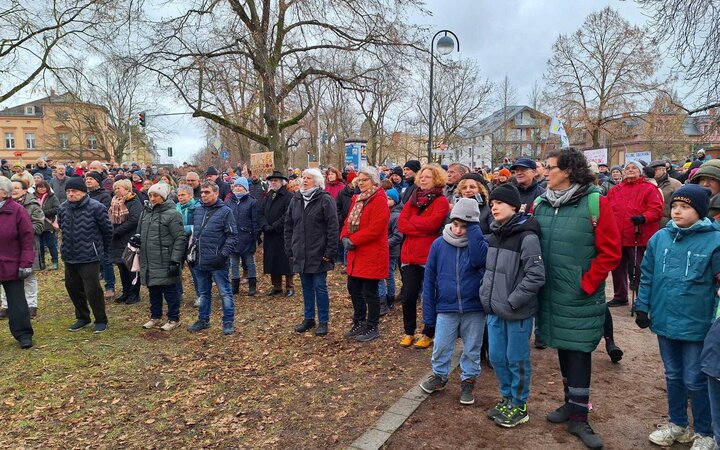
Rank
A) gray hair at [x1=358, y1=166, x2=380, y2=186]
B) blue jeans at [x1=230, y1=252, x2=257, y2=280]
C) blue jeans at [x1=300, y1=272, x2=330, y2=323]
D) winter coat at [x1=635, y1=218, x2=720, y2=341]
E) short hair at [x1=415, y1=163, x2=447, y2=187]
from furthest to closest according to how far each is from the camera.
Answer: blue jeans at [x1=230, y1=252, x2=257, y2=280] → blue jeans at [x1=300, y1=272, x2=330, y2=323] → gray hair at [x1=358, y1=166, x2=380, y2=186] → short hair at [x1=415, y1=163, x2=447, y2=187] → winter coat at [x1=635, y1=218, x2=720, y2=341]

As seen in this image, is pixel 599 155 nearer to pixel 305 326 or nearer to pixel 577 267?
pixel 305 326

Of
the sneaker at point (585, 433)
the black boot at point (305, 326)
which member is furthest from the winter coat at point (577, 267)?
the black boot at point (305, 326)

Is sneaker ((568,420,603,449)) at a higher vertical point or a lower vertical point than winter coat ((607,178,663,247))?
lower

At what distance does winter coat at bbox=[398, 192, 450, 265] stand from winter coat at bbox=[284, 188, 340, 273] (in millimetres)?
1006

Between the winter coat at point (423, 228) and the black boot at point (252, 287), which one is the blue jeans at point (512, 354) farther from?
the black boot at point (252, 287)

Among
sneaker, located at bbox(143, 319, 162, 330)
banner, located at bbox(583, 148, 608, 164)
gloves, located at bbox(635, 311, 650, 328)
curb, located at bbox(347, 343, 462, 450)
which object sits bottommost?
curb, located at bbox(347, 343, 462, 450)

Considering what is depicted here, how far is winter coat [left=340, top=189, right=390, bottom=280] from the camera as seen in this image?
586cm

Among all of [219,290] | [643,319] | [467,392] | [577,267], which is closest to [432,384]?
[467,392]

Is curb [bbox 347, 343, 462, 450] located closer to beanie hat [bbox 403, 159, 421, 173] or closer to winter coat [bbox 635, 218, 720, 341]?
winter coat [bbox 635, 218, 720, 341]

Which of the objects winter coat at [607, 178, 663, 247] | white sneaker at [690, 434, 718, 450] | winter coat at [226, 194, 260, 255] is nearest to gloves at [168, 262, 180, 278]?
winter coat at [226, 194, 260, 255]

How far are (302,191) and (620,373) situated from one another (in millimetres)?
4186

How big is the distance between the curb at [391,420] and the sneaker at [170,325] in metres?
3.84

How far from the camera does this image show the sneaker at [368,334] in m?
6.16

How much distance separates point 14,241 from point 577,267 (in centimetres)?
633
